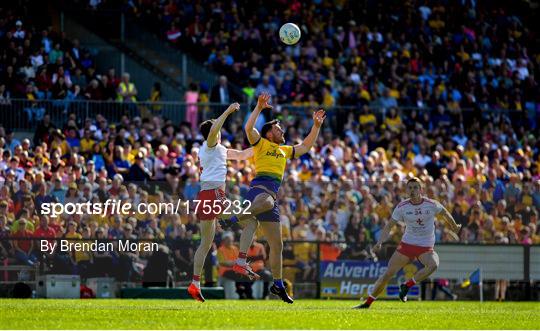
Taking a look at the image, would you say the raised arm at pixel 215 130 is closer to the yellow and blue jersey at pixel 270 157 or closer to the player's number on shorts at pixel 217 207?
the yellow and blue jersey at pixel 270 157

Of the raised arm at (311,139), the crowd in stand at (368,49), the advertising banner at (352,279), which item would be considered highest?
the crowd in stand at (368,49)

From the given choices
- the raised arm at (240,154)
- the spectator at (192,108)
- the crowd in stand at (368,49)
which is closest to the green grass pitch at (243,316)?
the raised arm at (240,154)

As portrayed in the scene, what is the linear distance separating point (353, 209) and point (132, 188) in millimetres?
4152

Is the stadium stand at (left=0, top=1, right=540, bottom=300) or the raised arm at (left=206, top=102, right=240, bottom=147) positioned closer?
the raised arm at (left=206, top=102, right=240, bottom=147)

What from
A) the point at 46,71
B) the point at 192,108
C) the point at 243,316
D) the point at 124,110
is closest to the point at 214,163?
the point at 243,316

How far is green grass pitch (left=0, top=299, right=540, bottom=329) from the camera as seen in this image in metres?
15.8

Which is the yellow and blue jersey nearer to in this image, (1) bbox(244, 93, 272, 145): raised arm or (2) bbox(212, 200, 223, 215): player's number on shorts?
(1) bbox(244, 93, 272, 145): raised arm

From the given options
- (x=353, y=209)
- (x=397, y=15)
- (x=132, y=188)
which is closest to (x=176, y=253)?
(x=132, y=188)

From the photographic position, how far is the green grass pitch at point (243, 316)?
15805mm

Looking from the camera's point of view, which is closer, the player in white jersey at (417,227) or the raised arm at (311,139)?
the raised arm at (311,139)

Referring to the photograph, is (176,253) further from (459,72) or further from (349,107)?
(459,72)

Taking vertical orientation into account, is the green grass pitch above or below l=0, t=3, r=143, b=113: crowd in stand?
below

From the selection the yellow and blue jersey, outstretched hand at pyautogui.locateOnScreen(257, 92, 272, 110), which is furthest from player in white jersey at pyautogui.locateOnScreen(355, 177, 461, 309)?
outstretched hand at pyautogui.locateOnScreen(257, 92, 272, 110)

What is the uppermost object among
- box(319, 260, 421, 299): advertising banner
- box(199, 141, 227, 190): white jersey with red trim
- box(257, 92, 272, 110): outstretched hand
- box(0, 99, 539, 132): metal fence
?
box(0, 99, 539, 132): metal fence
